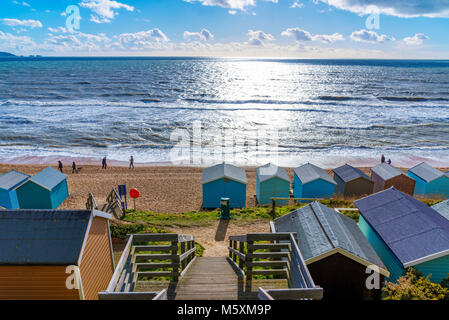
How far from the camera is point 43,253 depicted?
6609mm

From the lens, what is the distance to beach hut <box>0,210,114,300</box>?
6598 millimetres

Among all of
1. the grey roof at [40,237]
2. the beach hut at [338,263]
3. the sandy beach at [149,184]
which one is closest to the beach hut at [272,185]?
the sandy beach at [149,184]

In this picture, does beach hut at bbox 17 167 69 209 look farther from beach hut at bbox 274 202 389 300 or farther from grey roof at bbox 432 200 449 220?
grey roof at bbox 432 200 449 220

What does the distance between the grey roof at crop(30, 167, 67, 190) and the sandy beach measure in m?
1.58

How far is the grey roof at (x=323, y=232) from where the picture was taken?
782cm

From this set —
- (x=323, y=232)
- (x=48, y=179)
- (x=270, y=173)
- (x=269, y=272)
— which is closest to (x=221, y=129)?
(x=270, y=173)

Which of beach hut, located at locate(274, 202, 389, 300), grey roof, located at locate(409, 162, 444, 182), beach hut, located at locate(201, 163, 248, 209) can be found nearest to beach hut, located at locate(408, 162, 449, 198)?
grey roof, located at locate(409, 162, 444, 182)

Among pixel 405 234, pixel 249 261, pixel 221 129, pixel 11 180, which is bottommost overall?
pixel 221 129

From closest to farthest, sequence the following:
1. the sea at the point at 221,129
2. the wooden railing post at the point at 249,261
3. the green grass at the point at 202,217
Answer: the wooden railing post at the point at 249,261 < the green grass at the point at 202,217 < the sea at the point at 221,129

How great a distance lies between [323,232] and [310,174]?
38.7ft

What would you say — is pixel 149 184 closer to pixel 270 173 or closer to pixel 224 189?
pixel 224 189

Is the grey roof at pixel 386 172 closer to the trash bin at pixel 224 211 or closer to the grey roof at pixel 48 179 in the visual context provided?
the trash bin at pixel 224 211

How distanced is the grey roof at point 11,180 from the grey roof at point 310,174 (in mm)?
16258

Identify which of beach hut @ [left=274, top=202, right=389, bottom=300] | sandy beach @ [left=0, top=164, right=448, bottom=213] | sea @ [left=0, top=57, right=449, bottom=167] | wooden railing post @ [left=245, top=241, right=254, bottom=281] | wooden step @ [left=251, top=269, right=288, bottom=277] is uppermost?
wooden railing post @ [left=245, top=241, right=254, bottom=281]
